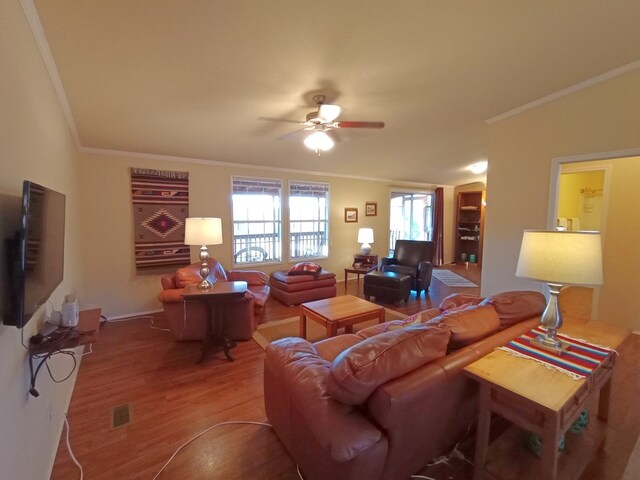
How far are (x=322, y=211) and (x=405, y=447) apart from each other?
4.87m

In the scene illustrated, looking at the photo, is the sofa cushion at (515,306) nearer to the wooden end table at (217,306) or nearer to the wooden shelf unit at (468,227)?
the wooden end table at (217,306)

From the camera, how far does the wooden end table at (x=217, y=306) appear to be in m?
2.70

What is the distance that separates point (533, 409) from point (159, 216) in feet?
14.6

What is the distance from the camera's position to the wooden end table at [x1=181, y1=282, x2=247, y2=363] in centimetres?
270

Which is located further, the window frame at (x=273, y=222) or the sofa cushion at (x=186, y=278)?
the window frame at (x=273, y=222)

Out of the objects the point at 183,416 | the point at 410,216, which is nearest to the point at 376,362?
the point at 183,416

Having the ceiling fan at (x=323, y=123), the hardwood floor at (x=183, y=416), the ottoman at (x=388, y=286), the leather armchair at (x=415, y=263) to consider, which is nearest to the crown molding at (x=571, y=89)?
the ceiling fan at (x=323, y=123)

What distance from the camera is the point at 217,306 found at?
10.0 feet

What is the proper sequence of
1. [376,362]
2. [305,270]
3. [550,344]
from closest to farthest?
1. [376,362]
2. [550,344]
3. [305,270]

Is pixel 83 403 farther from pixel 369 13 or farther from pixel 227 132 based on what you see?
pixel 369 13

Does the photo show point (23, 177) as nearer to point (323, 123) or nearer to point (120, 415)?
point (120, 415)

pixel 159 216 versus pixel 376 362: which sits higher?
pixel 159 216

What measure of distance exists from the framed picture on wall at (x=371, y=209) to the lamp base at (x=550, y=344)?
16.6 ft

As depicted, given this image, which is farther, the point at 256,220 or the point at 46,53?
the point at 256,220
